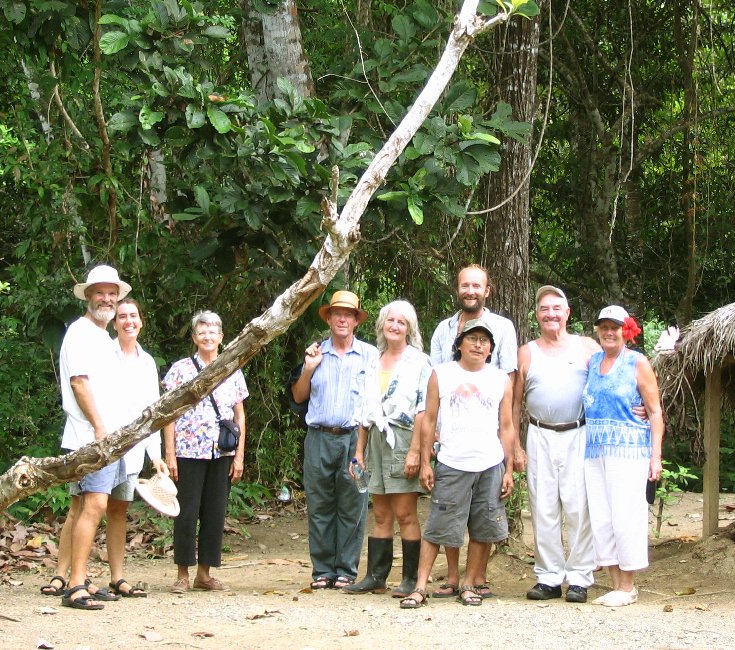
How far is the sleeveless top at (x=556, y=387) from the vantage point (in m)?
6.30

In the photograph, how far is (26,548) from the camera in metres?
7.87

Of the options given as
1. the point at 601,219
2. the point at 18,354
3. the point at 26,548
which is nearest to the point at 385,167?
the point at 26,548

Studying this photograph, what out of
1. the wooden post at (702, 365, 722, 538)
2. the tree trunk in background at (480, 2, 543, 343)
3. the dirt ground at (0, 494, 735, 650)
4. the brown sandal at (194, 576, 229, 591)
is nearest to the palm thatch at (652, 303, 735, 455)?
the wooden post at (702, 365, 722, 538)

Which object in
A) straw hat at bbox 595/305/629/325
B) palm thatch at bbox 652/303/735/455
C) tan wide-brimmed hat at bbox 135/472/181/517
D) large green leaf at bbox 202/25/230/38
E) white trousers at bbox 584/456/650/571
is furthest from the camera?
palm thatch at bbox 652/303/735/455

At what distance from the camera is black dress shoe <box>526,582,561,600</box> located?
628cm

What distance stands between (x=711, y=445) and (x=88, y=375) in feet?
14.0

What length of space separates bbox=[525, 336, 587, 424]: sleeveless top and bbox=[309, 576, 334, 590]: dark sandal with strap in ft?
5.29

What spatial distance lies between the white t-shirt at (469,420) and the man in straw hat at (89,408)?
5.92ft

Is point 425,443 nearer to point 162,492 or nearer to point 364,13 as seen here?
point 162,492

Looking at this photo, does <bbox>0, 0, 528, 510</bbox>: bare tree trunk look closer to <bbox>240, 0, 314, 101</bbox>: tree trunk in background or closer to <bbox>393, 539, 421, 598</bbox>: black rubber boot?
<bbox>393, 539, 421, 598</bbox>: black rubber boot

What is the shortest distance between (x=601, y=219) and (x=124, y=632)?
826cm

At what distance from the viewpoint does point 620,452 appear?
610 centimetres

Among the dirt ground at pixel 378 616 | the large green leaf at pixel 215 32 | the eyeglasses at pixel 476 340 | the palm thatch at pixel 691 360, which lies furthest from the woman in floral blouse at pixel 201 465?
the palm thatch at pixel 691 360

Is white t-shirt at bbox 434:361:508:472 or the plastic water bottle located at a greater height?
white t-shirt at bbox 434:361:508:472
